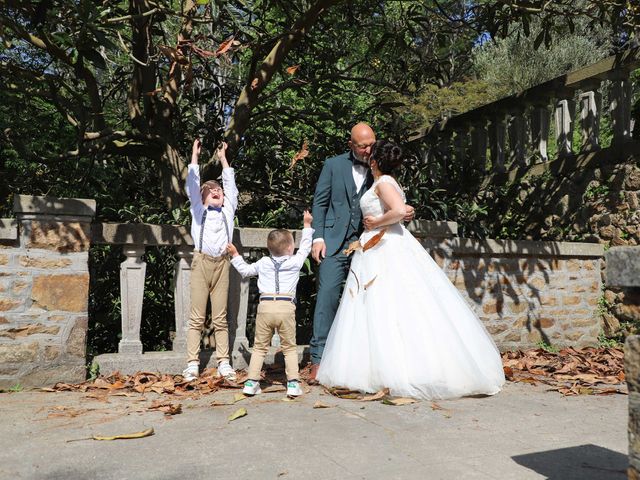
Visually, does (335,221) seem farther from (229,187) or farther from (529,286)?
(529,286)

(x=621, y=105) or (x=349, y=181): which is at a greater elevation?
(x=621, y=105)

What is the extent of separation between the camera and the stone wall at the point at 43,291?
520 centimetres

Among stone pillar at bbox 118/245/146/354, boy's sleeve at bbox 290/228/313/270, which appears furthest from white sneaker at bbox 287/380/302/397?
stone pillar at bbox 118/245/146/354

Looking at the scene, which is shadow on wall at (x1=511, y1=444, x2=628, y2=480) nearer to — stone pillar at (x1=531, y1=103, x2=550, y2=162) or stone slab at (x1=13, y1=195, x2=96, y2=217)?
stone slab at (x1=13, y1=195, x2=96, y2=217)

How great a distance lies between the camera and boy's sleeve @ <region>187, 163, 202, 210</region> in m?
5.24

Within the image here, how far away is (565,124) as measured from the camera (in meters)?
7.70

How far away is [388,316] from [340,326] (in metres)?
0.41

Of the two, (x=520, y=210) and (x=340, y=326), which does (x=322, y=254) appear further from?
(x=520, y=210)

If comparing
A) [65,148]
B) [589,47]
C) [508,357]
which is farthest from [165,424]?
[589,47]

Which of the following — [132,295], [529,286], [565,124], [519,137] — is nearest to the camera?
[132,295]

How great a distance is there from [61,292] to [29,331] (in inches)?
14.5

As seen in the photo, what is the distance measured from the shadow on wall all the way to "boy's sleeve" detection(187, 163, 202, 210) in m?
3.08

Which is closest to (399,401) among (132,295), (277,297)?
(277,297)

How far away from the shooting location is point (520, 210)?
8.23 meters
